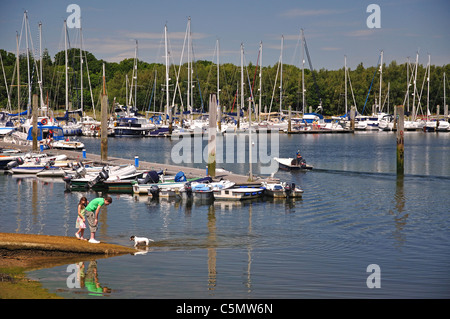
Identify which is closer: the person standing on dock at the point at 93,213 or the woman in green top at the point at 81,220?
the person standing on dock at the point at 93,213

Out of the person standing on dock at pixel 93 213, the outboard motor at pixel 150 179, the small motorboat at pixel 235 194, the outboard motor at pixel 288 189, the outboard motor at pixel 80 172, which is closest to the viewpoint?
the person standing on dock at pixel 93 213

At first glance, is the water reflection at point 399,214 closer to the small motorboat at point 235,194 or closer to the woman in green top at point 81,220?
the small motorboat at point 235,194

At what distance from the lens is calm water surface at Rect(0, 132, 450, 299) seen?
19859 millimetres

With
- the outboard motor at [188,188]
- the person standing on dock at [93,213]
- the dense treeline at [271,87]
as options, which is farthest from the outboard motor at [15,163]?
the dense treeline at [271,87]

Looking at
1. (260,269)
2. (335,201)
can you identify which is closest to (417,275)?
(260,269)

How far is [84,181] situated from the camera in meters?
43.4

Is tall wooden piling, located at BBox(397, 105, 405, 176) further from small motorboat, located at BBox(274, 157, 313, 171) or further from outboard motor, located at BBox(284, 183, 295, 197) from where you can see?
outboard motor, located at BBox(284, 183, 295, 197)

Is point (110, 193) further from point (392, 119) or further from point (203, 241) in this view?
point (392, 119)

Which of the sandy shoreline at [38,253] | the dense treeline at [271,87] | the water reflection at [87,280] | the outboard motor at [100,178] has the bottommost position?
the water reflection at [87,280]

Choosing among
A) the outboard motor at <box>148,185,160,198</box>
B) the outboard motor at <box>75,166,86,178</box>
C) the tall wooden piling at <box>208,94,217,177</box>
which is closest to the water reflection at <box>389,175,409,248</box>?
the tall wooden piling at <box>208,94,217,177</box>

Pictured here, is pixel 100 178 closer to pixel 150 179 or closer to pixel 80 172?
pixel 80 172

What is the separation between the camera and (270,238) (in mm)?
28062

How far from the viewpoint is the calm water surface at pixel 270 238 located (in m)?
19.9

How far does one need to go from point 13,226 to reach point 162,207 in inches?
372
